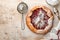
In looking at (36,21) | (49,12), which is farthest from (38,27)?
(49,12)

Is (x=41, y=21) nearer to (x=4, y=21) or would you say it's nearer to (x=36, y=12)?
(x=36, y=12)

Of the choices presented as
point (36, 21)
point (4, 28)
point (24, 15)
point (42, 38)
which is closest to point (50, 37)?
point (42, 38)

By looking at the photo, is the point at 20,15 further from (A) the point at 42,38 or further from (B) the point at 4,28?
(A) the point at 42,38

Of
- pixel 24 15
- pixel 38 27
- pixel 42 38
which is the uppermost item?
pixel 24 15

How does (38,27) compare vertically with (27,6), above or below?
below
